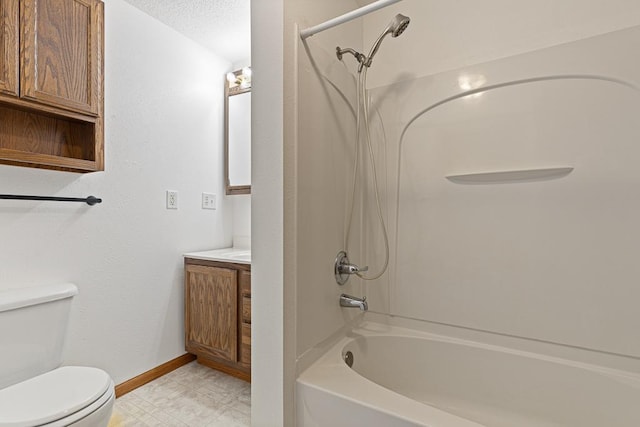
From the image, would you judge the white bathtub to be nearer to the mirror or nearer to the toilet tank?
the toilet tank

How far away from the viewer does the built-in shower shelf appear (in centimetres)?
127

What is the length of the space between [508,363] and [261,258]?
1.12 metres

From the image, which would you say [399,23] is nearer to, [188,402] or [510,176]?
[510,176]

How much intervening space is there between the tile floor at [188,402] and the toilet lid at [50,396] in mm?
478

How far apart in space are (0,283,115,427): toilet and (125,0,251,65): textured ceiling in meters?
1.75

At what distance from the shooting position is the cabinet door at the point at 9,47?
1.34 metres

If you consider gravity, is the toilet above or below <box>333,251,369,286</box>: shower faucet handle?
below

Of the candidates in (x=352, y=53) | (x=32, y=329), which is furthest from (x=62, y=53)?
(x=352, y=53)

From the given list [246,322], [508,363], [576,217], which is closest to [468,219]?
[576,217]

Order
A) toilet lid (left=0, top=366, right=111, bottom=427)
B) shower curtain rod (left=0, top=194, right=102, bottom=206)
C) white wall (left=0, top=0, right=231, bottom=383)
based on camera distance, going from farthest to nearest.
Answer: white wall (left=0, top=0, right=231, bottom=383) → shower curtain rod (left=0, top=194, right=102, bottom=206) → toilet lid (left=0, top=366, right=111, bottom=427)

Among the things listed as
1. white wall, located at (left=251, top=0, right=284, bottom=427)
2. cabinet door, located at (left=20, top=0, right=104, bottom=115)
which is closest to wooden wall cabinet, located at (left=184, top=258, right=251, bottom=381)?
white wall, located at (left=251, top=0, right=284, bottom=427)

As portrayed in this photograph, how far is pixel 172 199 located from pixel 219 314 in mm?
874

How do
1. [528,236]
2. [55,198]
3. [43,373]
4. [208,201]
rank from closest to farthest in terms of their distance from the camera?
[528,236]
[43,373]
[55,198]
[208,201]

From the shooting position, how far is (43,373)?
4.79ft
